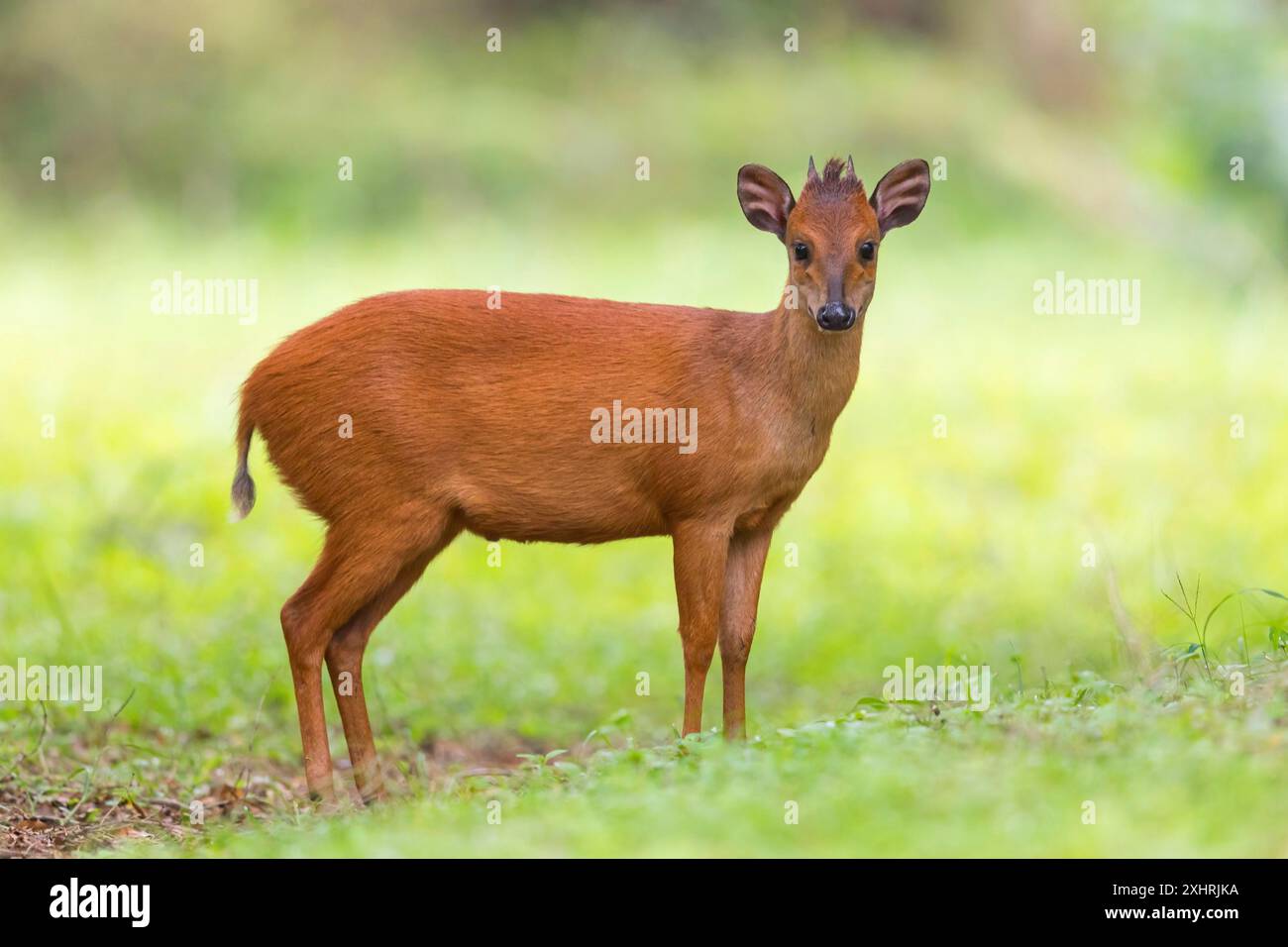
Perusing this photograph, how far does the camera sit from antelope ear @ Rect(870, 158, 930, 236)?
768 cm

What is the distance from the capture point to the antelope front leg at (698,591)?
7391 millimetres

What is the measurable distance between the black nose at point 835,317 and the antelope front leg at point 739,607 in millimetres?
1101

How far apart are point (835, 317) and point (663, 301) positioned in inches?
349

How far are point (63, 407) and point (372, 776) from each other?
752cm

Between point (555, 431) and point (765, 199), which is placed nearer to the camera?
point (555, 431)

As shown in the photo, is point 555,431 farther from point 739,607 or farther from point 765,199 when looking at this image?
point 765,199

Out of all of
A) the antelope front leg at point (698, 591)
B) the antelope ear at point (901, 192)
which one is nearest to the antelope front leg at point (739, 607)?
the antelope front leg at point (698, 591)

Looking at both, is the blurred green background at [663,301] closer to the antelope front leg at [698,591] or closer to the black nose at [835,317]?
the antelope front leg at [698,591]

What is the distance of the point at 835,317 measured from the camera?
22.9 ft

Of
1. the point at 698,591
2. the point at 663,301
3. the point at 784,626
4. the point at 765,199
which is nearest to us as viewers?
the point at 698,591

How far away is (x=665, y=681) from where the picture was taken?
35.2ft

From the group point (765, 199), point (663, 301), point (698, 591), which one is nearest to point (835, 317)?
point (765, 199)

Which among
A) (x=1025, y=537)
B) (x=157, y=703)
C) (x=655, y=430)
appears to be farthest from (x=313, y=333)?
(x=1025, y=537)
